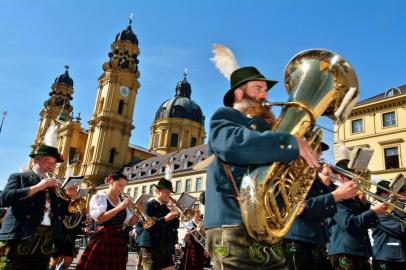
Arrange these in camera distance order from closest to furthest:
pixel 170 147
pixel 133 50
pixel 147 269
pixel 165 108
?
pixel 147 269, pixel 133 50, pixel 170 147, pixel 165 108

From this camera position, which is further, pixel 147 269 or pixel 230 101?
pixel 147 269

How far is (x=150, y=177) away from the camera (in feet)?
195

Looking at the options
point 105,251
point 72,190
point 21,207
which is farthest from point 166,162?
point 21,207

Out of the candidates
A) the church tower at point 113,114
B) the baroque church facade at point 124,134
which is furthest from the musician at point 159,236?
the church tower at point 113,114

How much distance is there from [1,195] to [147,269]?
3.87 metres

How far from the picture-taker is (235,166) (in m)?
2.81

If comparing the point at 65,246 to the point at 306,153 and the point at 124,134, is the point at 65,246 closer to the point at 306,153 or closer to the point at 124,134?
the point at 306,153

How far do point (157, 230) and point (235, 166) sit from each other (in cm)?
554

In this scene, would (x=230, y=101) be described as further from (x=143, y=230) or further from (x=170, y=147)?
(x=170, y=147)

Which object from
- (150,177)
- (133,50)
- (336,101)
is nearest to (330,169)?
(336,101)

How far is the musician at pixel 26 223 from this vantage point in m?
4.66

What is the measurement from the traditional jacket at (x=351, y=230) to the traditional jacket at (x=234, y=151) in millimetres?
3450

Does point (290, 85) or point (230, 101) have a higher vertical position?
point (290, 85)

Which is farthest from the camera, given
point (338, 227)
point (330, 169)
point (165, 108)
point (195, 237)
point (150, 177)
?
point (165, 108)
